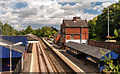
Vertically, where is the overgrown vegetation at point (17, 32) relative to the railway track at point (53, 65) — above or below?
above

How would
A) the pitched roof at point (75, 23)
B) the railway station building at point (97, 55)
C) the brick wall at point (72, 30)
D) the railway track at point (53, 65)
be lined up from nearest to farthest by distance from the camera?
the railway track at point (53, 65) < the railway station building at point (97, 55) < the brick wall at point (72, 30) < the pitched roof at point (75, 23)

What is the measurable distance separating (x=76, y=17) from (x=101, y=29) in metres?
14.0

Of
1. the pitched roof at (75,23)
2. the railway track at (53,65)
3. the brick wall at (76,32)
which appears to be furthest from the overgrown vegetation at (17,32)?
the railway track at (53,65)

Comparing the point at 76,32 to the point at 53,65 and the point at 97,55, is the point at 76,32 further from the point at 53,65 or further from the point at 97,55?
the point at 97,55

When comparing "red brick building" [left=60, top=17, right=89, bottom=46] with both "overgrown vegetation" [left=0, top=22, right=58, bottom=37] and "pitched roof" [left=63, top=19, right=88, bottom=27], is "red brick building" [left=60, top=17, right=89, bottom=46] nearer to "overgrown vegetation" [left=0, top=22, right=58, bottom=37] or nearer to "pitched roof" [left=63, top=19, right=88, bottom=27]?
"pitched roof" [left=63, top=19, right=88, bottom=27]

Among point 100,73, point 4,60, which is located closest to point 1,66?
point 4,60

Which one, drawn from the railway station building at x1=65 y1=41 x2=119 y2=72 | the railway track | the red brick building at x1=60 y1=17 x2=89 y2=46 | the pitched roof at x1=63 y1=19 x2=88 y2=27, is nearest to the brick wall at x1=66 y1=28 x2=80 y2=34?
the red brick building at x1=60 y1=17 x2=89 y2=46

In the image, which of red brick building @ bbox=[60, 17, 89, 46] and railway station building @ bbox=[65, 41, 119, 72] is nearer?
railway station building @ bbox=[65, 41, 119, 72]

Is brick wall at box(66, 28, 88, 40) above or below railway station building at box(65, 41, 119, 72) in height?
above

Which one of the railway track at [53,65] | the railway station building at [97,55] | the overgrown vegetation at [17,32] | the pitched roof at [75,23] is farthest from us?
the overgrown vegetation at [17,32]

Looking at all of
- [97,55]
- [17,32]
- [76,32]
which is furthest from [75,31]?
[17,32]

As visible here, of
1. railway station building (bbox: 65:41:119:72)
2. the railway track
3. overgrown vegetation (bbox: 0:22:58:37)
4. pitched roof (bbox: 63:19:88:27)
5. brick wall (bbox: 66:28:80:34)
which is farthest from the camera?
overgrown vegetation (bbox: 0:22:58:37)

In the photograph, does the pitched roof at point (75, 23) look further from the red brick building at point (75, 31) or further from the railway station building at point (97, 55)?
the railway station building at point (97, 55)

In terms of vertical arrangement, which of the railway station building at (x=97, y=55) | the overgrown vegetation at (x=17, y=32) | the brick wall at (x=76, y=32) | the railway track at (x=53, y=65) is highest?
the overgrown vegetation at (x=17, y=32)
